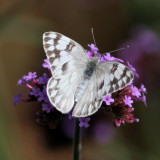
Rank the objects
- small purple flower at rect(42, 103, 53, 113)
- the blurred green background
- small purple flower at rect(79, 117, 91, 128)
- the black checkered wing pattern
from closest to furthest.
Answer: the black checkered wing pattern, small purple flower at rect(79, 117, 91, 128), small purple flower at rect(42, 103, 53, 113), the blurred green background

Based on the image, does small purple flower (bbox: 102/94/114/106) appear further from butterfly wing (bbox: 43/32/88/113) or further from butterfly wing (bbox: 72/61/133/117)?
butterfly wing (bbox: 43/32/88/113)

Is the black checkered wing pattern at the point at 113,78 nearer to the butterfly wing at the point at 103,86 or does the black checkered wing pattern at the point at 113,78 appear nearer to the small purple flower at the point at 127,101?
the butterfly wing at the point at 103,86

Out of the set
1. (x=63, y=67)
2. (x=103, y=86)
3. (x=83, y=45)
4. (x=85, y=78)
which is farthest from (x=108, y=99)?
(x=83, y=45)

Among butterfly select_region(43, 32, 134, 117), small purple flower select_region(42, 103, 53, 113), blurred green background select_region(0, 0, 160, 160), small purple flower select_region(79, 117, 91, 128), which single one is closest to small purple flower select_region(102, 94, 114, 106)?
butterfly select_region(43, 32, 134, 117)

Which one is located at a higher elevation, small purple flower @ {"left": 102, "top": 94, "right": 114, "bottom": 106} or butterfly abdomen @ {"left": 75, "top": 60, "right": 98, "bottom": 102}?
butterfly abdomen @ {"left": 75, "top": 60, "right": 98, "bottom": 102}

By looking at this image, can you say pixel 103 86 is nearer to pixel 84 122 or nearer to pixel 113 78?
pixel 113 78

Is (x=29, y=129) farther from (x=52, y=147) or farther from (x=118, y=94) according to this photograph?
(x=118, y=94)

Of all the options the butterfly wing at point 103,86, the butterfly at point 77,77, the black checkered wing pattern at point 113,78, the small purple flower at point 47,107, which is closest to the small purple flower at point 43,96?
the small purple flower at point 47,107
